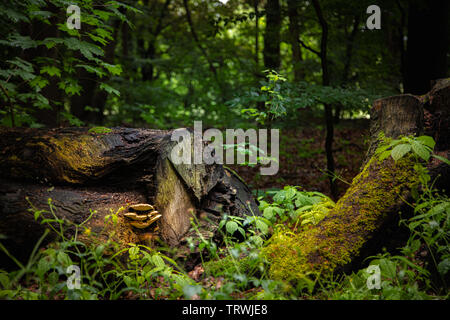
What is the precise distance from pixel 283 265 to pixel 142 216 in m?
1.27

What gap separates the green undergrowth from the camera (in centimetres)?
193

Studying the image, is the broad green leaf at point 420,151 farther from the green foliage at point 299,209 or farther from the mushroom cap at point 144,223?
the mushroom cap at point 144,223

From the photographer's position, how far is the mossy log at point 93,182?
242 centimetres

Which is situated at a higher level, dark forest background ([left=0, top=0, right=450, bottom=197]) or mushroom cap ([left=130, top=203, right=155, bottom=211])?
dark forest background ([left=0, top=0, right=450, bottom=197])

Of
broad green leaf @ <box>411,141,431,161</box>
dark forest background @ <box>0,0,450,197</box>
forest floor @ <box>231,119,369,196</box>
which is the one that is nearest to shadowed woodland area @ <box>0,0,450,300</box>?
broad green leaf @ <box>411,141,431,161</box>

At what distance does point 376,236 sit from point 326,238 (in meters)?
0.42

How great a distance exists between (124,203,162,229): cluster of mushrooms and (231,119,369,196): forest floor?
266 centimetres

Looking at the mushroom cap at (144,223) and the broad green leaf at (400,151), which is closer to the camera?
the broad green leaf at (400,151)

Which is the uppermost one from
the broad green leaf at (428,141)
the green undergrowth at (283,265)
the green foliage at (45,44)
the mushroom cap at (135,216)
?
the green foliage at (45,44)

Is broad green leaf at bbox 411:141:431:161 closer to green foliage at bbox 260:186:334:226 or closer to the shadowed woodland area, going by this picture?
the shadowed woodland area

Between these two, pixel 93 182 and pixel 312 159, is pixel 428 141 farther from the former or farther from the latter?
pixel 312 159

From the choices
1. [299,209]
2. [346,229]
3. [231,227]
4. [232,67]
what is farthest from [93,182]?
[232,67]

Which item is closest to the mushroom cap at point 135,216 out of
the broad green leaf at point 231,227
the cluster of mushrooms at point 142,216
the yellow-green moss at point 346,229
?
the cluster of mushrooms at point 142,216
